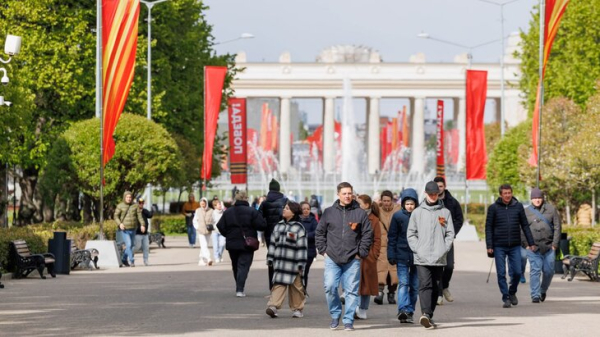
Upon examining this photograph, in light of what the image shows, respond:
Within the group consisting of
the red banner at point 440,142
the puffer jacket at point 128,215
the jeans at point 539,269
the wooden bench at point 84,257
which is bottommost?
the wooden bench at point 84,257

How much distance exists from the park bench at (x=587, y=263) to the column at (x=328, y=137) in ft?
354

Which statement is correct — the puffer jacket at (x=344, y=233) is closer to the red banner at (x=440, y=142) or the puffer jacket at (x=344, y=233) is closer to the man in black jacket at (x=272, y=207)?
the man in black jacket at (x=272, y=207)

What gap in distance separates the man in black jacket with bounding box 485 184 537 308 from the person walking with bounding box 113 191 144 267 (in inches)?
530

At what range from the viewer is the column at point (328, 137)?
136 metres

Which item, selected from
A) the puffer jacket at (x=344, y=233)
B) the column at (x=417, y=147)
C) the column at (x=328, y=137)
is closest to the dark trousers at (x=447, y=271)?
the puffer jacket at (x=344, y=233)

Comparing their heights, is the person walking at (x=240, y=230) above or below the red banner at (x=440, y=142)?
below

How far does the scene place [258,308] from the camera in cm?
1989

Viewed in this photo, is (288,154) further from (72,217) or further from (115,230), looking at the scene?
(115,230)

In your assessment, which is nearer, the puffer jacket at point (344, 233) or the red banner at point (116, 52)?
the puffer jacket at point (344, 233)

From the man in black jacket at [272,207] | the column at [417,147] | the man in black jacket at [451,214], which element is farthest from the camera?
the column at [417,147]

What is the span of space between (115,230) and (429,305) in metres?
21.2

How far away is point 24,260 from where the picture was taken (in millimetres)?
27125

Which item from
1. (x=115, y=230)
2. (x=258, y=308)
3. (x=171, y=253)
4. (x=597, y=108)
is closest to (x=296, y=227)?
(x=258, y=308)

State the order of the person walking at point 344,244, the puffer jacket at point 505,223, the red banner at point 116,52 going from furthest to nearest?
the red banner at point 116,52 < the puffer jacket at point 505,223 < the person walking at point 344,244
